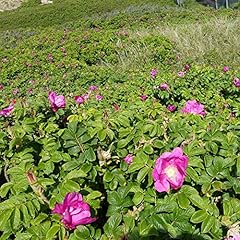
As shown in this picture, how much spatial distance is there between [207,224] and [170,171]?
184 millimetres

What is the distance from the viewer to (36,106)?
7.26 feet

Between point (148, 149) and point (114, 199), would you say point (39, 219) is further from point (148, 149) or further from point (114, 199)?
point (148, 149)

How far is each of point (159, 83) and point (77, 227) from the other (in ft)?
9.94

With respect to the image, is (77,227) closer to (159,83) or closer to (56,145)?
(56,145)

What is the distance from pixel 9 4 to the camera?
106 feet

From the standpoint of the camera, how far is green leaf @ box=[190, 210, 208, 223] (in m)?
1.18

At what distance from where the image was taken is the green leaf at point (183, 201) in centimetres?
122

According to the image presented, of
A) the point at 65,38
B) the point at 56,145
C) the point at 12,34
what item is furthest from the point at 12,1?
the point at 56,145

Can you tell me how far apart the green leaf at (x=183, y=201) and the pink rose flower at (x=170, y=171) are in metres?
0.03

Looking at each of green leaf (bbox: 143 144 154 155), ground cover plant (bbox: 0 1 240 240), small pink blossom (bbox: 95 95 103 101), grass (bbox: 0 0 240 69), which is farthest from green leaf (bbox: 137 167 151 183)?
grass (bbox: 0 0 240 69)

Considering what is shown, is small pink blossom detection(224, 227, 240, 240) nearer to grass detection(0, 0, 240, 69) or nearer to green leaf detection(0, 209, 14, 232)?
green leaf detection(0, 209, 14, 232)

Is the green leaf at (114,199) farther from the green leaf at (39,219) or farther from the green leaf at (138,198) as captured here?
the green leaf at (39,219)

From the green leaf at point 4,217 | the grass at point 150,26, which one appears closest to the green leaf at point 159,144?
the green leaf at point 4,217

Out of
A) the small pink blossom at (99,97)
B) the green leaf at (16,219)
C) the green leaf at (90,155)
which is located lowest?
the small pink blossom at (99,97)
